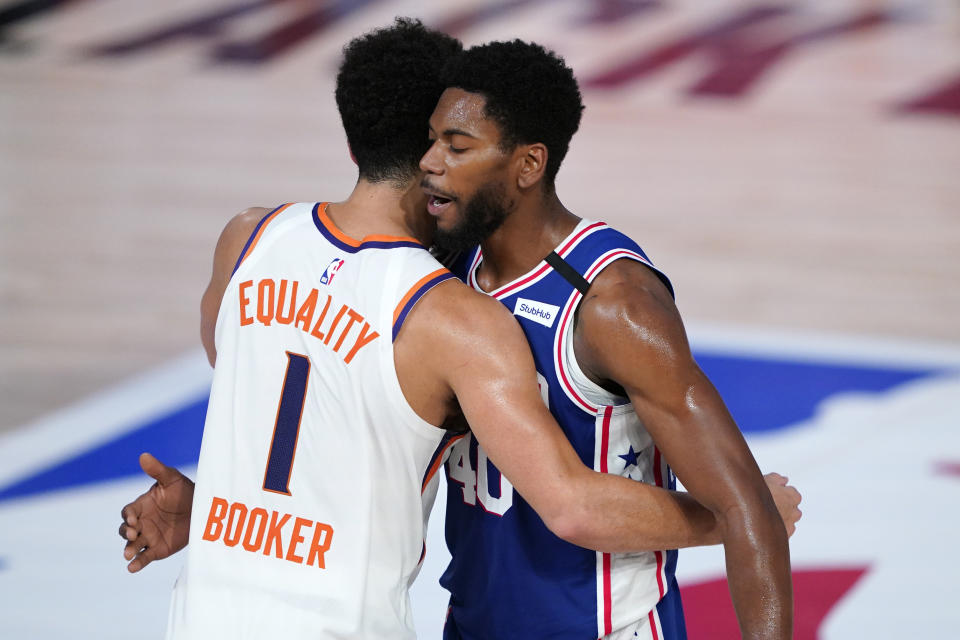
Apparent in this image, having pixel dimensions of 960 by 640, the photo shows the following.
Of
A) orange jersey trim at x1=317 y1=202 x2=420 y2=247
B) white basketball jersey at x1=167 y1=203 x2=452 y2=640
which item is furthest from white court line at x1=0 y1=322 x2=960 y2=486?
orange jersey trim at x1=317 y1=202 x2=420 y2=247

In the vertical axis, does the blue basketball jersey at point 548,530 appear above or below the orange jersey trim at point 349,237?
below

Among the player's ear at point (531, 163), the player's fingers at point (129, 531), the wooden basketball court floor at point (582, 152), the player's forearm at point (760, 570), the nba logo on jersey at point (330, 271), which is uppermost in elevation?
the wooden basketball court floor at point (582, 152)

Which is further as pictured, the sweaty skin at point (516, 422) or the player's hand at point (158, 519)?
the player's hand at point (158, 519)

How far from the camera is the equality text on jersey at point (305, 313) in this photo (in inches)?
80.2

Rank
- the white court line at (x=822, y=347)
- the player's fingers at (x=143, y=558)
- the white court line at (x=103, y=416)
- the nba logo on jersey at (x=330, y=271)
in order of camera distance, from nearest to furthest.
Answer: the nba logo on jersey at (x=330, y=271) < the player's fingers at (x=143, y=558) < the white court line at (x=103, y=416) < the white court line at (x=822, y=347)

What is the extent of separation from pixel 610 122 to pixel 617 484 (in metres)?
8.10

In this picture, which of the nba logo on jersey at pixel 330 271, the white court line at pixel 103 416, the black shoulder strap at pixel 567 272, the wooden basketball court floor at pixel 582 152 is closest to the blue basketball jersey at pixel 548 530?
the black shoulder strap at pixel 567 272

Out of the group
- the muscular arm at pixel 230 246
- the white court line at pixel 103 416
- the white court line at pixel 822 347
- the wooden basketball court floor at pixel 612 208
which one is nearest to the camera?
the muscular arm at pixel 230 246

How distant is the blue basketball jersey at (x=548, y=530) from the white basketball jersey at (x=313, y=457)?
250 mm

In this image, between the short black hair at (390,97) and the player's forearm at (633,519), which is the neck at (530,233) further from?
the player's forearm at (633,519)

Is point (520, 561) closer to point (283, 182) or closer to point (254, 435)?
point (254, 435)

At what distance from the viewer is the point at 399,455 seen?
2064 millimetres

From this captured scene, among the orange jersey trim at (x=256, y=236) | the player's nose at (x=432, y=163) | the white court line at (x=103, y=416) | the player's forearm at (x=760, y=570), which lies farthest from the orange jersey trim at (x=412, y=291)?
the white court line at (x=103, y=416)

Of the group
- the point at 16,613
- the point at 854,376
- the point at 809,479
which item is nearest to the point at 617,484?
the point at 16,613
